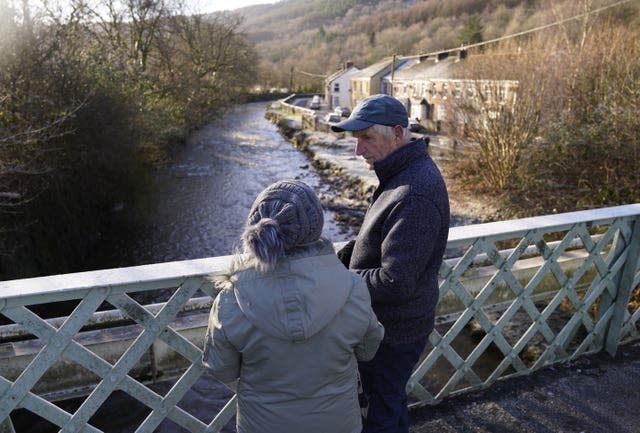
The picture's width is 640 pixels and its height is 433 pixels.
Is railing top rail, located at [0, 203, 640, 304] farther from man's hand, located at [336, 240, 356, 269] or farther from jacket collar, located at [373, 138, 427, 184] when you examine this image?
jacket collar, located at [373, 138, 427, 184]

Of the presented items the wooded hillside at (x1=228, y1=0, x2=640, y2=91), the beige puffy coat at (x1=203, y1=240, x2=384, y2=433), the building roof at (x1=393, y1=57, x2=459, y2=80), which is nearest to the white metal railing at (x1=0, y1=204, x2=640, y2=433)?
the beige puffy coat at (x1=203, y1=240, x2=384, y2=433)

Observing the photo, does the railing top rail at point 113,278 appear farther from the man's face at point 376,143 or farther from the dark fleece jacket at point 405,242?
the man's face at point 376,143

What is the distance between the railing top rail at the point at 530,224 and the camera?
2775 millimetres

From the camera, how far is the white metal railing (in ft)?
6.29

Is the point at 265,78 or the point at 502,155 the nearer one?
the point at 502,155

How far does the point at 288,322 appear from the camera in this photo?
1.53m

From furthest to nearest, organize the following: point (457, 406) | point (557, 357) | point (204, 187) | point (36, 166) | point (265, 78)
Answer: point (265, 78) < point (204, 187) < point (36, 166) < point (557, 357) < point (457, 406)

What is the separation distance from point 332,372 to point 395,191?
77 cm

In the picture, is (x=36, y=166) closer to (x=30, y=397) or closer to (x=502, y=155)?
(x=30, y=397)

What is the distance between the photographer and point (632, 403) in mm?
3260

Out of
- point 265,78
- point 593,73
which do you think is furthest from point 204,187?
point 265,78

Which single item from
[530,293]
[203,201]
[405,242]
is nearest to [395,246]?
[405,242]

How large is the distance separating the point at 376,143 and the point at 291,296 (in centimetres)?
92

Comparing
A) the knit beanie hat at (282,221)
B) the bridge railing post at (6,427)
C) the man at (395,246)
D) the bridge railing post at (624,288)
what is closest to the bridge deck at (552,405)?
the bridge railing post at (624,288)
